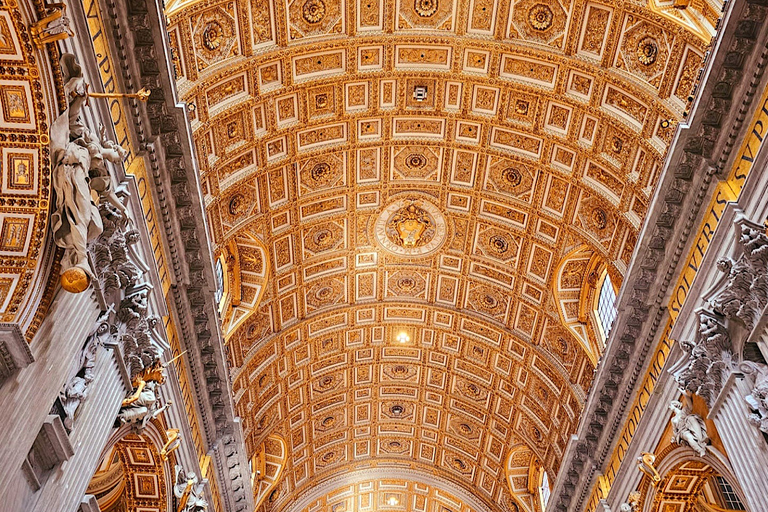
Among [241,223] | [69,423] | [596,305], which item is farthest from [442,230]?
[69,423]

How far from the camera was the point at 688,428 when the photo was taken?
12.0m

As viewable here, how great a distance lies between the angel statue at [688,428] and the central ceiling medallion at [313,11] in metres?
11.4

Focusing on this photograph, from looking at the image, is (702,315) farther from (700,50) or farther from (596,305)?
(596,305)

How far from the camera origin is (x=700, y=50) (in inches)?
495

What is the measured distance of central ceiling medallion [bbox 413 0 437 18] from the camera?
15.8 metres

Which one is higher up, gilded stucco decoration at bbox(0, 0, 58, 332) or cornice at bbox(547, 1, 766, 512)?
cornice at bbox(547, 1, 766, 512)

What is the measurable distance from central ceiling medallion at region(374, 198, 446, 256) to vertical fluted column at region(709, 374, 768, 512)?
10.5m

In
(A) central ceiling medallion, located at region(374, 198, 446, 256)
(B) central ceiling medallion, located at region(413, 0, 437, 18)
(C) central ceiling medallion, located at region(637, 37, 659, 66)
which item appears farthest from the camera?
(A) central ceiling medallion, located at region(374, 198, 446, 256)

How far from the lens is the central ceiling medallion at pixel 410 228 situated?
65.0 feet

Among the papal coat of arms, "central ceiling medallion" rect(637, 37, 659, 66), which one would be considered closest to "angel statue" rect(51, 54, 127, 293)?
"central ceiling medallion" rect(637, 37, 659, 66)

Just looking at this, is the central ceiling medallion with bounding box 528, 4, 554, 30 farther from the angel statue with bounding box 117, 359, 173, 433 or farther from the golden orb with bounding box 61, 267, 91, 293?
the golden orb with bounding box 61, 267, 91, 293

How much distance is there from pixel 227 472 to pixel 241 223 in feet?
22.5

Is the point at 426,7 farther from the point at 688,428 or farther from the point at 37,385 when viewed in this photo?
the point at 37,385

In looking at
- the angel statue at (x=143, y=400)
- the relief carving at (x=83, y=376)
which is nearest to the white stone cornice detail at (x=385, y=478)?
the angel statue at (x=143, y=400)
